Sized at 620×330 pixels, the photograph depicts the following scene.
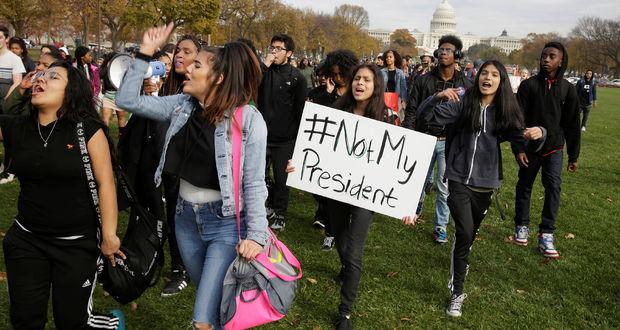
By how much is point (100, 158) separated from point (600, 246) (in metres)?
6.01

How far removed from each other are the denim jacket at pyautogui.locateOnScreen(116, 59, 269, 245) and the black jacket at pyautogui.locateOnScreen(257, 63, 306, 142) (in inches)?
138

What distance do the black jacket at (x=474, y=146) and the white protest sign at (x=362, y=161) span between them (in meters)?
0.50

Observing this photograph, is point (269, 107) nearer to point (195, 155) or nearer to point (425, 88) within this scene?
point (425, 88)

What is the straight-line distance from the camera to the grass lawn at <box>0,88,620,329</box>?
14.3ft

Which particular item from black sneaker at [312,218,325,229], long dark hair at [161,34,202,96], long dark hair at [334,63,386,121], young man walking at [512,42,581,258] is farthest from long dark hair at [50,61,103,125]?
young man walking at [512,42,581,258]

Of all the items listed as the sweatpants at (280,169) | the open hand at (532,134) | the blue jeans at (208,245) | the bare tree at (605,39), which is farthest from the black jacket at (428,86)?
the bare tree at (605,39)

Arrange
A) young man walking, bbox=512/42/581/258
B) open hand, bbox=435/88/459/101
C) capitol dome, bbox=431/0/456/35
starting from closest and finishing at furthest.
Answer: open hand, bbox=435/88/459/101 < young man walking, bbox=512/42/581/258 < capitol dome, bbox=431/0/456/35

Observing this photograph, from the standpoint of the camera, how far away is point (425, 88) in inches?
246

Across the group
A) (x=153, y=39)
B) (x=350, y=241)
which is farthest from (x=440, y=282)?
(x=153, y=39)

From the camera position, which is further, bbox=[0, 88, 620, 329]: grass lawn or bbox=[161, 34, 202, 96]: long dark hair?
bbox=[161, 34, 202, 96]: long dark hair

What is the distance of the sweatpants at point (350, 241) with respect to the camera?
393 cm

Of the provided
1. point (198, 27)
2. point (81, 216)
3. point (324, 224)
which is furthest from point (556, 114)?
point (198, 27)

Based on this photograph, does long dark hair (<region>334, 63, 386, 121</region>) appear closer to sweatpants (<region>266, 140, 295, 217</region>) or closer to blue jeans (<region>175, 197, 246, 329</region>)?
blue jeans (<region>175, 197, 246, 329</region>)

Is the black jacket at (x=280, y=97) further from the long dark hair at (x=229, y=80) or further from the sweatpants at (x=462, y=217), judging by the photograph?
the long dark hair at (x=229, y=80)
